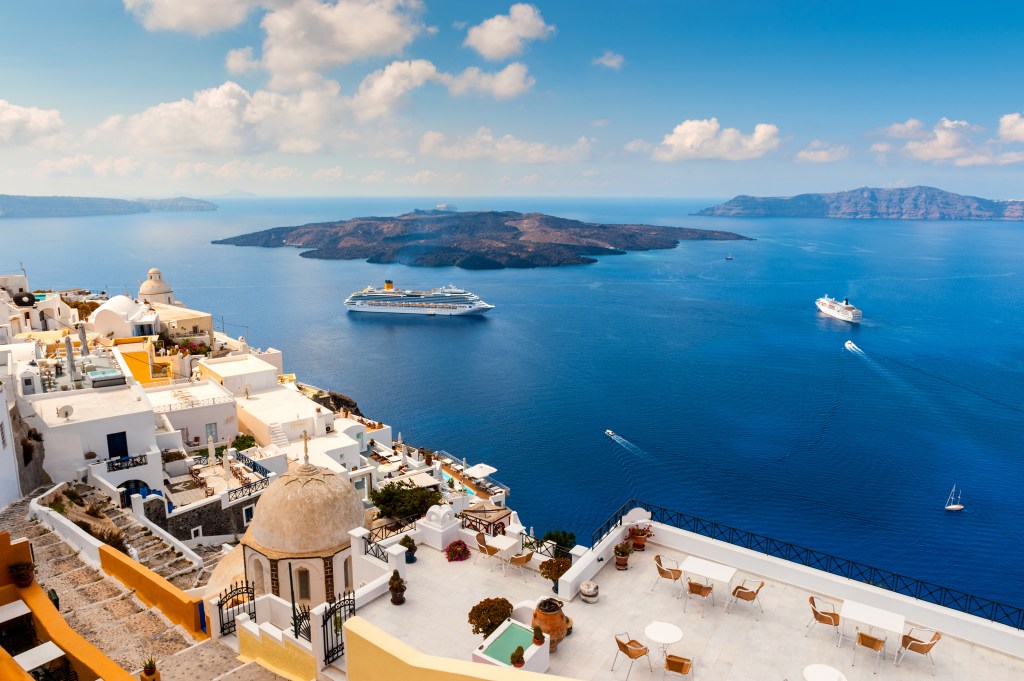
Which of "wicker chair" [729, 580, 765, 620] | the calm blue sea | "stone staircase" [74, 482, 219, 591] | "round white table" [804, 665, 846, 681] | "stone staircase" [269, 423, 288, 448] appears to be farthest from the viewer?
the calm blue sea

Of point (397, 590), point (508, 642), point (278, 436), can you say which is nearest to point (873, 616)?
point (508, 642)

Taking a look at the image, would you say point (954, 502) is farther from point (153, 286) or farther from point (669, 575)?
point (153, 286)

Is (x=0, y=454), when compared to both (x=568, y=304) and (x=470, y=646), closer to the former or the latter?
(x=470, y=646)

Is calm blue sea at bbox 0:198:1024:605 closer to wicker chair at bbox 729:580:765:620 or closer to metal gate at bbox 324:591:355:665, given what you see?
wicker chair at bbox 729:580:765:620

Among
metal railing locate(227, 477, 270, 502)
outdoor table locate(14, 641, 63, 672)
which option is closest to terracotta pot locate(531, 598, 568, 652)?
outdoor table locate(14, 641, 63, 672)

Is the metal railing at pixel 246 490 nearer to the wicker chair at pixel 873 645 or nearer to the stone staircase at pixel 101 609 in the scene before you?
the stone staircase at pixel 101 609

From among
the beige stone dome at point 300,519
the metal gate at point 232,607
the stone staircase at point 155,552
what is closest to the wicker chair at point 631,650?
the beige stone dome at point 300,519

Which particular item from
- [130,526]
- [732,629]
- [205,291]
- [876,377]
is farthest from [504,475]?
[205,291]
